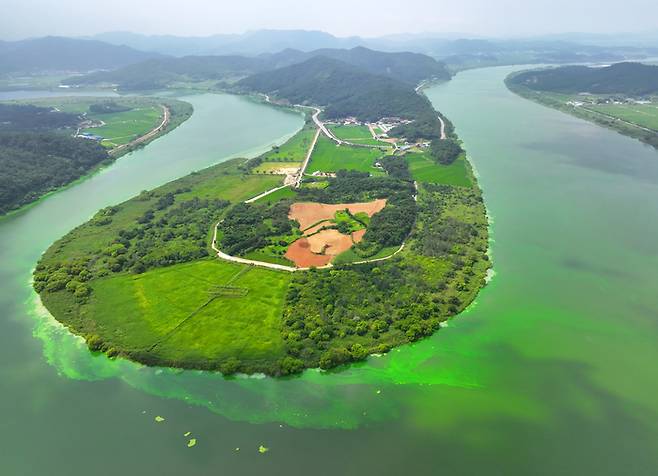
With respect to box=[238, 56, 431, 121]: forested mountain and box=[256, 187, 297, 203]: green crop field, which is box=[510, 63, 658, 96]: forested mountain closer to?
box=[238, 56, 431, 121]: forested mountain

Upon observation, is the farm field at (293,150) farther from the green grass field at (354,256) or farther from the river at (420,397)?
the river at (420,397)

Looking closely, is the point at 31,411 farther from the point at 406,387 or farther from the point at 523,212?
the point at 523,212

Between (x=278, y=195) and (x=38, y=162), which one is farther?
(x=38, y=162)

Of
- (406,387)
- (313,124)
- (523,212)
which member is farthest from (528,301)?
(313,124)

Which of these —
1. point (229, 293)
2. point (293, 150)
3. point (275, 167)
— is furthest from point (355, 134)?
point (229, 293)

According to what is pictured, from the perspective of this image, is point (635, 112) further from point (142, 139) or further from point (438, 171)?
point (142, 139)

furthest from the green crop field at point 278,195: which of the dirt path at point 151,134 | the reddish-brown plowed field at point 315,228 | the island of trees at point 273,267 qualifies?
the dirt path at point 151,134

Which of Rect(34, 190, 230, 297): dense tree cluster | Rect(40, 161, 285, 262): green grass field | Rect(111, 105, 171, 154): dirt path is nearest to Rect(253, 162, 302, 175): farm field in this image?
Rect(40, 161, 285, 262): green grass field
